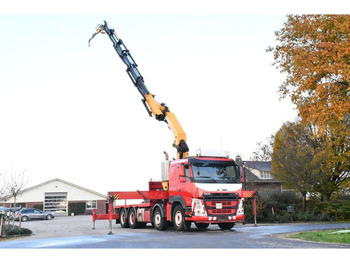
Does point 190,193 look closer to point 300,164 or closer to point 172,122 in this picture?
A: point 172,122

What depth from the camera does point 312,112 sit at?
61.5 feet

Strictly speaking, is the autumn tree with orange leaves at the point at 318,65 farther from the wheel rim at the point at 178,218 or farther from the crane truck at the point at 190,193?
the wheel rim at the point at 178,218

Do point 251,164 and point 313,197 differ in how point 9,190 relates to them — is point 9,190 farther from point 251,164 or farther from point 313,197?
point 251,164

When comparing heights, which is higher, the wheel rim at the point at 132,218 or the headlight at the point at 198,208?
the headlight at the point at 198,208

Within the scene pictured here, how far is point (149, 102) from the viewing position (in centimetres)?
2280

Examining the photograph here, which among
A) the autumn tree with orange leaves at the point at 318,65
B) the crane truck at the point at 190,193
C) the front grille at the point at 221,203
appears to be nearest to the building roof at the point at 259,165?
the autumn tree with orange leaves at the point at 318,65

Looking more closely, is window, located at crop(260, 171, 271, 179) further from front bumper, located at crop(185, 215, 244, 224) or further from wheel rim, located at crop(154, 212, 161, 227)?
front bumper, located at crop(185, 215, 244, 224)

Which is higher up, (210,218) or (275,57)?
(275,57)

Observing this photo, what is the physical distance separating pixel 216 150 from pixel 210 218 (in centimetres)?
304

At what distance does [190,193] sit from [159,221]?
290cm

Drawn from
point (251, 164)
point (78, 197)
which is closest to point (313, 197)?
point (251, 164)

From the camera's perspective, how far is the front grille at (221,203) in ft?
55.5

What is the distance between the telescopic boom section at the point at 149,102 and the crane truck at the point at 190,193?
0.05 m

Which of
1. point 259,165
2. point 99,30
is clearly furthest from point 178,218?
point 259,165
